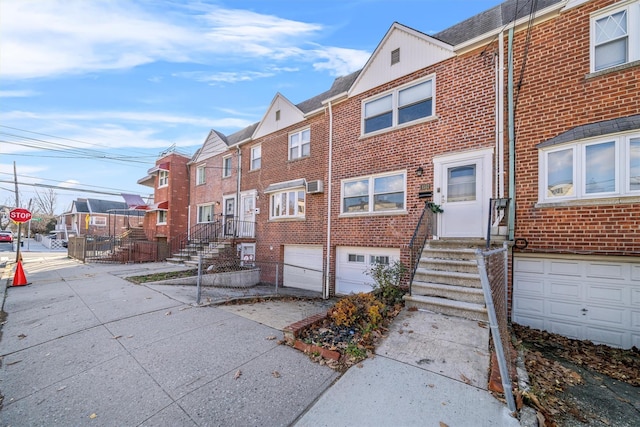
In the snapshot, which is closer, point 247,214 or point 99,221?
point 247,214

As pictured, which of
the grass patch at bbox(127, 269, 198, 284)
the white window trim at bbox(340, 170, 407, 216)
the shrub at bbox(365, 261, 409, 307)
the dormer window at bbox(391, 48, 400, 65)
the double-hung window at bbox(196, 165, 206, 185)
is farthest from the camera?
the double-hung window at bbox(196, 165, 206, 185)

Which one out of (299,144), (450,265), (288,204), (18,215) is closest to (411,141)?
(450,265)

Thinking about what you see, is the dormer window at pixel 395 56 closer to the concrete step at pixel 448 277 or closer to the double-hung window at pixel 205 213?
the concrete step at pixel 448 277

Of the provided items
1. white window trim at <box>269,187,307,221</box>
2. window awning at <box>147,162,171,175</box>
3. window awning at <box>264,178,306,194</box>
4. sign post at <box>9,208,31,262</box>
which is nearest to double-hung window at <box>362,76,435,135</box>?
window awning at <box>264,178,306,194</box>

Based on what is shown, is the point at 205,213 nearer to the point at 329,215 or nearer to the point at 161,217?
the point at 161,217

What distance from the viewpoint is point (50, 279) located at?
9430 millimetres

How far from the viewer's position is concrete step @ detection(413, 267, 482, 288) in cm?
494

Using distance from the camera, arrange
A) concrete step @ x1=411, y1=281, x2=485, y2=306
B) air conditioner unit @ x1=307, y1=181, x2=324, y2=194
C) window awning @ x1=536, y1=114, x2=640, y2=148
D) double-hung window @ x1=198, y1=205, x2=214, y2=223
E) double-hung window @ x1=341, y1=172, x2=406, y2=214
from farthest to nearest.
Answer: double-hung window @ x1=198, y1=205, x2=214, y2=223 < air conditioner unit @ x1=307, y1=181, x2=324, y2=194 < double-hung window @ x1=341, y1=172, x2=406, y2=214 < window awning @ x1=536, y1=114, x2=640, y2=148 < concrete step @ x1=411, y1=281, x2=485, y2=306

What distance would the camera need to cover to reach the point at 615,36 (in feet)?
17.4

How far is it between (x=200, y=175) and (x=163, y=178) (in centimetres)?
328

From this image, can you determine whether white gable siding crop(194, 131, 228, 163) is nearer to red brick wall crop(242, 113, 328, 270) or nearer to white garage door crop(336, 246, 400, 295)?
red brick wall crop(242, 113, 328, 270)

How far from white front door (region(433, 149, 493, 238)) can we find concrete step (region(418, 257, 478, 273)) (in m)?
1.49

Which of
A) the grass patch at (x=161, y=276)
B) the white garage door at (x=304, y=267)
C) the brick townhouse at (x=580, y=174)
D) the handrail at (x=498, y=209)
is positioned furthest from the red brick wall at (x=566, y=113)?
the grass patch at (x=161, y=276)

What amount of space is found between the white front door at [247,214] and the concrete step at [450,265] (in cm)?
883
